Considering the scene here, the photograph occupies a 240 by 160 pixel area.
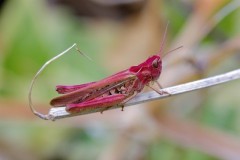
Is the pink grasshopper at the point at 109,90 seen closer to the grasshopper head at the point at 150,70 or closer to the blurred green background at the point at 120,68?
the grasshopper head at the point at 150,70

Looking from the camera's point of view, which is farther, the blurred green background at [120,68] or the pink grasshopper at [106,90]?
the blurred green background at [120,68]

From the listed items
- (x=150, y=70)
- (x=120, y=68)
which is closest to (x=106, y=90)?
(x=150, y=70)

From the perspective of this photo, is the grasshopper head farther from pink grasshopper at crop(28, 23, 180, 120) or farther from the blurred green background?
the blurred green background

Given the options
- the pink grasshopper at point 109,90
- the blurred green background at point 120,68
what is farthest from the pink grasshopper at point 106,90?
the blurred green background at point 120,68

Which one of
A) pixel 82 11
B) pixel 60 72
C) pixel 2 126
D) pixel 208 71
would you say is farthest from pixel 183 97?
pixel 82 11

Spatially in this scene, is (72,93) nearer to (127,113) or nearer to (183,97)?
(127,113)
